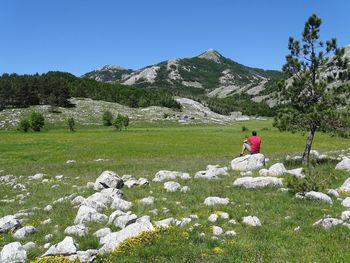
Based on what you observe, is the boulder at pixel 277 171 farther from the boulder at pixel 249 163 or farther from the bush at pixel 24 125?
the bush at pixel 24 125

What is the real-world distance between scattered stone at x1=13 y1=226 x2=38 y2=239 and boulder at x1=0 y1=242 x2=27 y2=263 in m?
1.76

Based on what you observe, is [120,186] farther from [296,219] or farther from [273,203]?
[296,219]

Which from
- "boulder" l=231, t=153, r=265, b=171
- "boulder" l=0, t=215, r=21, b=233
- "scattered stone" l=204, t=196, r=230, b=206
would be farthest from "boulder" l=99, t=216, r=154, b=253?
"boulder" l=231, t=153, r=265, b=171

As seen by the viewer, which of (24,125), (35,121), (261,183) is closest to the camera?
(261,183)

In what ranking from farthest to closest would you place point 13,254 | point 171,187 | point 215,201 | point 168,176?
point 168,176 → point 171,187 → point 215,201 → point 13,254

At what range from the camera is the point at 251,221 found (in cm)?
1303

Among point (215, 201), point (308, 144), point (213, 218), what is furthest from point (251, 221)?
point (308, 144)

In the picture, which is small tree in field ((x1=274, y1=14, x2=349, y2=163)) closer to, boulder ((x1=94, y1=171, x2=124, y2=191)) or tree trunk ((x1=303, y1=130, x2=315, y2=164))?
tree trunk ((x1=303, y1=130, x2=315, y2=164))

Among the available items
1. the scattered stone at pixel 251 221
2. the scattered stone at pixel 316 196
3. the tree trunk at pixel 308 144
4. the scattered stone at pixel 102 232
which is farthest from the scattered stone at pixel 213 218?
the tree trunk at pixel 308 144

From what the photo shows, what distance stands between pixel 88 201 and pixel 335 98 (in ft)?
65.8

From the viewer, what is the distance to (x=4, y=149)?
64.6 metres

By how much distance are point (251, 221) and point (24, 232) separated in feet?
25.7

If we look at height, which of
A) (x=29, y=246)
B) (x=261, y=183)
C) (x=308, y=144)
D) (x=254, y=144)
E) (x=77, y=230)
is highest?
(x=308, y=144)

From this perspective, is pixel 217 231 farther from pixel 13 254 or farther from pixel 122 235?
pixel 13 254
